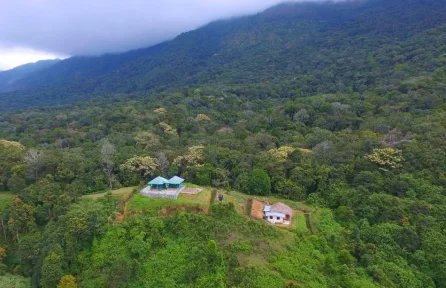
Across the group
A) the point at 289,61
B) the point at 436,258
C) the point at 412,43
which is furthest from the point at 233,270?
the point at 289,61

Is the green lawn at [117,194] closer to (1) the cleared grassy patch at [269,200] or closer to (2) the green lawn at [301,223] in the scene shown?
(1) the cleared grassy patch at [269,200]

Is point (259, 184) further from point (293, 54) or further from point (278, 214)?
point (293, 54)

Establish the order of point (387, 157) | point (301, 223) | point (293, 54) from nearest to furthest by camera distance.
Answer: point (301, 223), point (387, 157), point (293, 54)

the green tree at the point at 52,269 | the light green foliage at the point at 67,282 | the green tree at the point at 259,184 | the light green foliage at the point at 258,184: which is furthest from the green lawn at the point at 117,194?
the green tree at the point at 259,184

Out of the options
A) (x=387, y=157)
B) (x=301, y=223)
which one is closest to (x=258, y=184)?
(x=301, y=223)

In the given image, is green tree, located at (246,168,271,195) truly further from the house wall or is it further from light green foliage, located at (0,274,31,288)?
light green foliage, located at (0,274,31,288)

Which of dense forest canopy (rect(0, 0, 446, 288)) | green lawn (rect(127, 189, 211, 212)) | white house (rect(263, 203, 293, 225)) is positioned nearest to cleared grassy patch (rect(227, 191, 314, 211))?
dense forest canopy (rect(0, 0, 446, 288))
